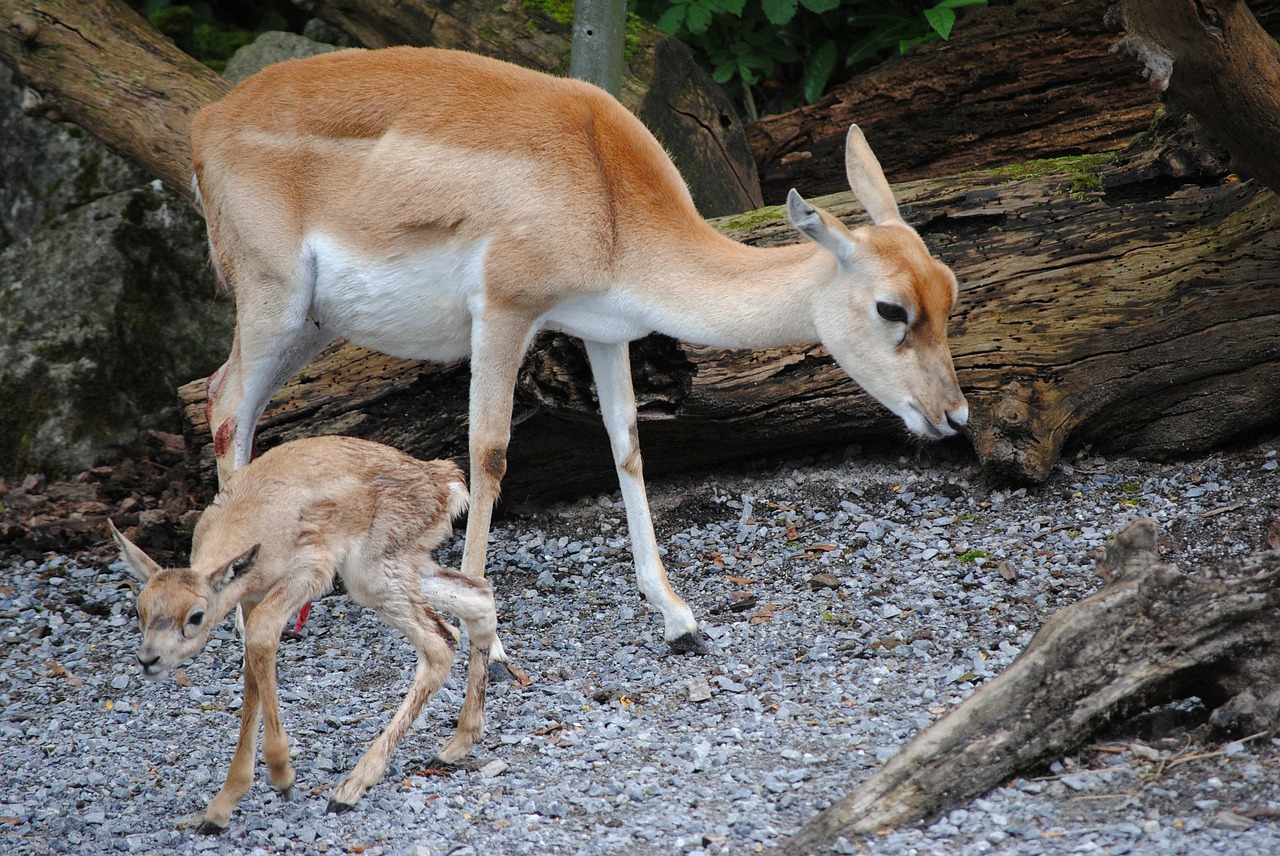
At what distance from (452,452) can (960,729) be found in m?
4.03

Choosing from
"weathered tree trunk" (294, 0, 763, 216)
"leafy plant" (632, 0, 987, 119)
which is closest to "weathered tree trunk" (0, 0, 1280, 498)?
"weathered tree trunk" (294, 0, 763, 216)

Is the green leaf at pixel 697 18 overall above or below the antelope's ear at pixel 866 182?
above

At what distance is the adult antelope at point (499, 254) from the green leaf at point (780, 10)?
291cm

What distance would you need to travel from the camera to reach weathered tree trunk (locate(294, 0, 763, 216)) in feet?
28.5

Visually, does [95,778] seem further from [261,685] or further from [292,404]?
[292,404]

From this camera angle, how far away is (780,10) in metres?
8.52

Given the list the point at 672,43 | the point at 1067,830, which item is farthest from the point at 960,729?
the point at 672,43

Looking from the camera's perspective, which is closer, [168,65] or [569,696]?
[569,696]

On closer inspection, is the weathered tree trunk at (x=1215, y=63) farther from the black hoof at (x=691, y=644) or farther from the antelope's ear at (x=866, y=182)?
the black hoof at (x=691, y=644)

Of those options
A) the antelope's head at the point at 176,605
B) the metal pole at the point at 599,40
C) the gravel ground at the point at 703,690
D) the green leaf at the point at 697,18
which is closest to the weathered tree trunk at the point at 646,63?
the green leaf at the point at 697,18

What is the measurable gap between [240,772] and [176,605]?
659 mm

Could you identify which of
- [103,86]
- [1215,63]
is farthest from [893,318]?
[103,86]

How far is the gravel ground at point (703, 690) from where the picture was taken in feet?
13.2

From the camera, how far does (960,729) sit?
3.96 meters
